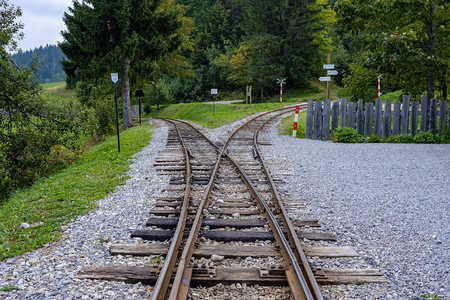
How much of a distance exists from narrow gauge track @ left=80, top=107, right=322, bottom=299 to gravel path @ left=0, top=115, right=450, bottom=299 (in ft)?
0.79

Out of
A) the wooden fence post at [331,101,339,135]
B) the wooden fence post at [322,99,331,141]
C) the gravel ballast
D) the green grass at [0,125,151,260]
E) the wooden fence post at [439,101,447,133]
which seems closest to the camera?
the gravel ballast

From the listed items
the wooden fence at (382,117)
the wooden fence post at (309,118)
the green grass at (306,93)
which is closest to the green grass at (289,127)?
the wooden fence post at (309,118)

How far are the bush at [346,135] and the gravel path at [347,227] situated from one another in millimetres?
3192

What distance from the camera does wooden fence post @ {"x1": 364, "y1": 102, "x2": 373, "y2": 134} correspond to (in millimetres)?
13128

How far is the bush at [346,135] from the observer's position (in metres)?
13.1

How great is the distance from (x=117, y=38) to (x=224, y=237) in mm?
20921

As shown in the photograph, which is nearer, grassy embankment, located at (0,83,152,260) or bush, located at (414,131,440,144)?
grassy embankment, located at (0,83,152,260)

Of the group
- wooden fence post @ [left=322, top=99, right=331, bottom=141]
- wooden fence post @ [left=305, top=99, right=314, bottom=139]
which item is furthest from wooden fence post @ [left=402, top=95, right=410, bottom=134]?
wooden fence post @ [left=305, top=99, right=314, bottom=139]

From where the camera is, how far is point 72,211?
6.01 meters

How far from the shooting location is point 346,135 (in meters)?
13.1

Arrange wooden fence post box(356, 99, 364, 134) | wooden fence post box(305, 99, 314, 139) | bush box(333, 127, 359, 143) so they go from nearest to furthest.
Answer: bush box(333, 127, 359, 143)
wooden fence post box(356, 99, 364, 134)
wooden fence post box(305, 99, 314, 139)

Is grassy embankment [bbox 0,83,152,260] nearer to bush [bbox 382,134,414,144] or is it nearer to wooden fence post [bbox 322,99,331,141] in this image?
wooden fence post [bbox 322,99,331,141]

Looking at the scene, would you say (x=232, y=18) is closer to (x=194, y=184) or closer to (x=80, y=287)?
(x=194, y=184)

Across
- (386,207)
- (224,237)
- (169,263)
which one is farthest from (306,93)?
(169,263)
